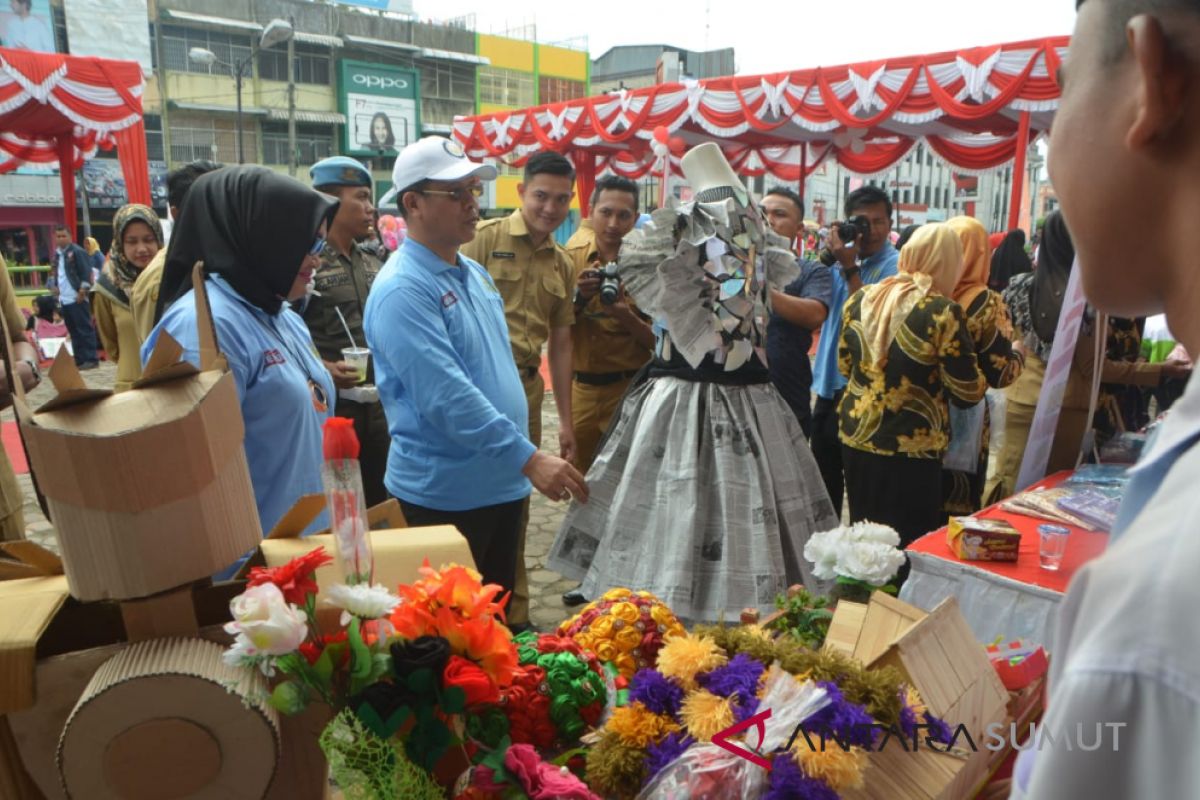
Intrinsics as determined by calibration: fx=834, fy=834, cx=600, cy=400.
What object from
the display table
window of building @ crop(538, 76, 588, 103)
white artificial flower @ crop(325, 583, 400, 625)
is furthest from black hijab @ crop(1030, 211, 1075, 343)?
window of building @ crop(538, 76, 588, 103)

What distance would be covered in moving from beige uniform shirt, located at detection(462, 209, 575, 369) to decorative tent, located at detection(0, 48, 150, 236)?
8.14 metres

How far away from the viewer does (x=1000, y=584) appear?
2076 mm

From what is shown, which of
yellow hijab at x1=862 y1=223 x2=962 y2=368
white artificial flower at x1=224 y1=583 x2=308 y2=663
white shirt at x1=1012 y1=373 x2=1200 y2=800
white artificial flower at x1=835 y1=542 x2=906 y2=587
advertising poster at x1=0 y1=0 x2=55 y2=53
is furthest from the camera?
advertising poster at x1=0 y1=0 x2=55 y2=53

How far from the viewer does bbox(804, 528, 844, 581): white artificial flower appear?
5.87 feet

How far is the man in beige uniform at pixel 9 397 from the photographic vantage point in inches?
89.0

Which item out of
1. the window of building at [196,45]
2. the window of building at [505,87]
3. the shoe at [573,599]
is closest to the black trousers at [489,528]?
the shoe at [573,599]

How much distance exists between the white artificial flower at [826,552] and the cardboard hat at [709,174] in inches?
62.6

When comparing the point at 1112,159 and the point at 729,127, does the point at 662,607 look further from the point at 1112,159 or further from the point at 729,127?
the point at 729,127

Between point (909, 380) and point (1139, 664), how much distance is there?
2.70 meters

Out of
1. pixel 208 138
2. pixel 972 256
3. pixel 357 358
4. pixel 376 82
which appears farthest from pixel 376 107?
pixel 972 256

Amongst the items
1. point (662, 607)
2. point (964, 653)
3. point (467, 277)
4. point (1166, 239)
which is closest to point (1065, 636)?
point (1166, 239)

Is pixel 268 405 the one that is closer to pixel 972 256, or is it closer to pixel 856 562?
pixel 856 562

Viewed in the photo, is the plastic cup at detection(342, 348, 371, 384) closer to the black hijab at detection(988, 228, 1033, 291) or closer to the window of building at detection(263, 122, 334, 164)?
the black hijab at detection(988, 228, 1033, 291)

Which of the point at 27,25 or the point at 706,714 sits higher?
the point at 27,25
